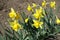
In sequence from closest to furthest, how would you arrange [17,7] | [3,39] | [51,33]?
[3,39] → [51,33] → [17,7]

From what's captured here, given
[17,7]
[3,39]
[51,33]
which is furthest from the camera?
[17,7]

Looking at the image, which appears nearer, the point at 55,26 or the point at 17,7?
the point at 55,26

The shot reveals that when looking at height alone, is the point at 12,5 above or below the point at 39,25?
above

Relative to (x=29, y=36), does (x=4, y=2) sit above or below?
above

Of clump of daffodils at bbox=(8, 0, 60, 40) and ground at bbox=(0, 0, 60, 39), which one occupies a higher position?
ground at bbox=(0, 0, 60, 39)

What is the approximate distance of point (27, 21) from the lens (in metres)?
3.41

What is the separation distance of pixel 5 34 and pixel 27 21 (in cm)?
41

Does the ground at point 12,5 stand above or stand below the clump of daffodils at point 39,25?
above

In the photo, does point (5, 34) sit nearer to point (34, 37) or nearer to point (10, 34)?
point (10, 34)

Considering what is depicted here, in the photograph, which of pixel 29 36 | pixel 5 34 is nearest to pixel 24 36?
pixel 29 36

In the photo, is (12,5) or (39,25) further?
(12,5)

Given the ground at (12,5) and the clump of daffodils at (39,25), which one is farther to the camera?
the ground at (12,5)

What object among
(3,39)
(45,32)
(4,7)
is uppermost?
(4,7)

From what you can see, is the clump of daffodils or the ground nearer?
the clump of daffodils
